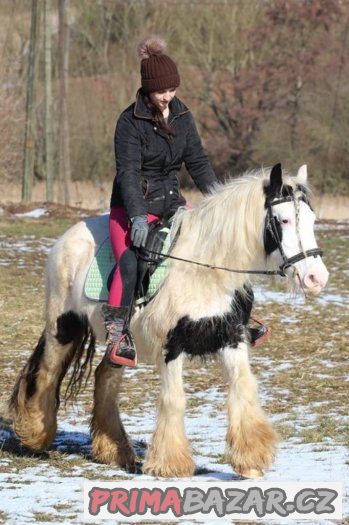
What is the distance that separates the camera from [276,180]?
5.38m

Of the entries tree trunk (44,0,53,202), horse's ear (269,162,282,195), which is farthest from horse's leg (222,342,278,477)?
tree trunk (44,0,53,202)

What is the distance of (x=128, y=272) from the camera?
582 cm

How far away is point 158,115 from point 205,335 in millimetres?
1403

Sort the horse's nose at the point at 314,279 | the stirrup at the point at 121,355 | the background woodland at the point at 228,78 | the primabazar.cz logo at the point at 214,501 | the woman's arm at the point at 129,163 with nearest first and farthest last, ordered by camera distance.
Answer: the primabazar.cz logo at the point at 214,501 → the horse's nose at the point at 314,279 → the stirrup at the point at 121,355 → the woman's arm at the point at 129,163 → the background woodland at the point at 228,78

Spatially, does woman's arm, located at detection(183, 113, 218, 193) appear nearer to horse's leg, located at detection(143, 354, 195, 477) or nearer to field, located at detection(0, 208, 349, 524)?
field, located at detection(0, 208, 349, 524)

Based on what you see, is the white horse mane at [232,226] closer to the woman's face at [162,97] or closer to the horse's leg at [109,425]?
the woman's face at [162,97]

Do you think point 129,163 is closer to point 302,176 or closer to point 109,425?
point 302,176

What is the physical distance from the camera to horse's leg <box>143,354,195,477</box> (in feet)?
18.1

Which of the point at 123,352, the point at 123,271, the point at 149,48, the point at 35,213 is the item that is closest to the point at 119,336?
the point at 123,352

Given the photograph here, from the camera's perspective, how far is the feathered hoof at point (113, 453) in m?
6.17

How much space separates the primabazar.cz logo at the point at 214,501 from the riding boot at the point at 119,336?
94cm

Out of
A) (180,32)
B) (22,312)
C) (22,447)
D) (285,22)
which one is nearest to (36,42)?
(180,32)

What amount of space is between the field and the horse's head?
0.45 metres

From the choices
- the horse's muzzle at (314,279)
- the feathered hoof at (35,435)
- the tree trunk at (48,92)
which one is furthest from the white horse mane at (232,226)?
the tree trunk at (48,92)
